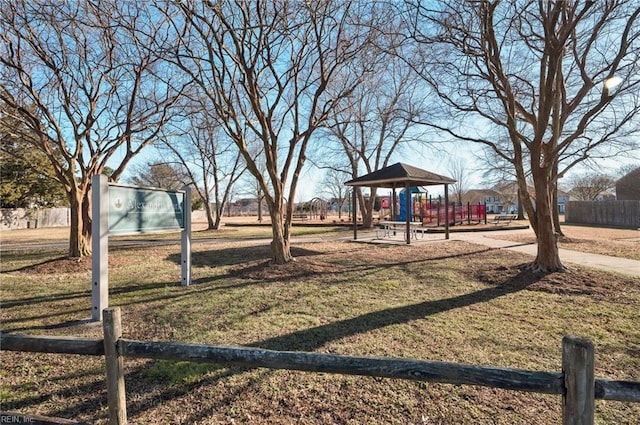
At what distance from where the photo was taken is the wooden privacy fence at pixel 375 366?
1576 mm

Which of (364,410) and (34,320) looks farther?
(34,320)

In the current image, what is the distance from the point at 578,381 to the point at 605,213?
31.2 meters

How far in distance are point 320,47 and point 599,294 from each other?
7069 millimetres

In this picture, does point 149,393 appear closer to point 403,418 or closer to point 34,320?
point 403,418

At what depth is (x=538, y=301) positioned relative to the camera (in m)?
5.35

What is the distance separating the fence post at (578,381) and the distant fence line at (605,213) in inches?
1071

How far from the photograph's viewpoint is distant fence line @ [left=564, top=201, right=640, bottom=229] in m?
23.3

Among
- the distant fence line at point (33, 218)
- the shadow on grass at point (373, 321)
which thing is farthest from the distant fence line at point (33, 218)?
the shadow on grass at point (373, 321)

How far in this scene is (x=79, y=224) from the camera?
8.73m

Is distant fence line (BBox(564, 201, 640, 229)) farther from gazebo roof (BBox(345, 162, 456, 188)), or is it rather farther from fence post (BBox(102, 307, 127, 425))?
fence post (BBox(102, 307, 127, 425))

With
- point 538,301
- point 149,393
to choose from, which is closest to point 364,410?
point 149,393

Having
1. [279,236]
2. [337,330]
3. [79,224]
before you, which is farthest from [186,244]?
[79,224]

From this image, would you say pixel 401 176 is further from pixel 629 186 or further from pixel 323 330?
pixel 629 186

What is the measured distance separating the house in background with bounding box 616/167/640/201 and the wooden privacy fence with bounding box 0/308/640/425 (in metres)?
45.1
